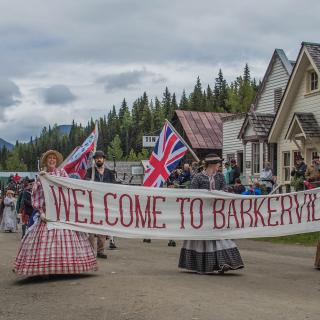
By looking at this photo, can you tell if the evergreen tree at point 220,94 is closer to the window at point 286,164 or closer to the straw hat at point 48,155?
the window at point 286,164

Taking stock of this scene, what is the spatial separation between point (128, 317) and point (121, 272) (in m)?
3.22

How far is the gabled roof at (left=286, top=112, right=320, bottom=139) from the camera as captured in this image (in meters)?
26.3

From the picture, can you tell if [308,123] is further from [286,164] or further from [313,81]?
[286,164]

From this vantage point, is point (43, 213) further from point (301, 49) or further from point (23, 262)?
point (301, 49)

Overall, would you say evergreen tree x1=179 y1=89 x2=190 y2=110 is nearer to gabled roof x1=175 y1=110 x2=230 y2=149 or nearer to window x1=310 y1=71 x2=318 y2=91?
gabled roof x1=175 y1=110 x2=230 y2=149

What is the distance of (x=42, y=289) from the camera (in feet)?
26.5

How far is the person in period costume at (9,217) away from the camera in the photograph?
2404 cm

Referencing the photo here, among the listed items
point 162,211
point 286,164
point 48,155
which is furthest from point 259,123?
point 48,155

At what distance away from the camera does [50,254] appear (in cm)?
859

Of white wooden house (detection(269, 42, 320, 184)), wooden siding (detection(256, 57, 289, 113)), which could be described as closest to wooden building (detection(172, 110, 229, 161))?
wooden siding (detection(256, 57, 289, 113))

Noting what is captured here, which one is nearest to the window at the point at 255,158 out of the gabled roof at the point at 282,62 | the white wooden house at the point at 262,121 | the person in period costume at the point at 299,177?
the white wooden house at the point at 262,121

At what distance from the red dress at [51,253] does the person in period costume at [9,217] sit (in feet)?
51.4

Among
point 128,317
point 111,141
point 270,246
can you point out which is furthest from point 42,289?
point 111,141

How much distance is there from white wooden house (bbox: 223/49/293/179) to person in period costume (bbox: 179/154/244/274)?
21401 mm
